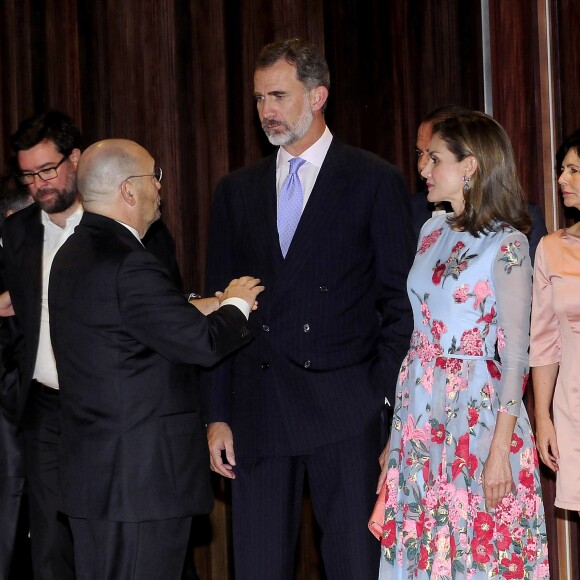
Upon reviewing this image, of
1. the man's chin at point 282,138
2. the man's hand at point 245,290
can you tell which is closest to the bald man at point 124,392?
the man's hand at point 245,290

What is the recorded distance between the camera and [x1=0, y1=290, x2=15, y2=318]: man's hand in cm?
392

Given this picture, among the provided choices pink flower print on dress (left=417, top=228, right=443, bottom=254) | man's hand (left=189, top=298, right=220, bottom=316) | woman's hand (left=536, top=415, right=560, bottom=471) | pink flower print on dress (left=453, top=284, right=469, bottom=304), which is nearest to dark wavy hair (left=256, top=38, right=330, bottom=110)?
pink flower print on dress (left=417, top=228, right=443, bottom=254)

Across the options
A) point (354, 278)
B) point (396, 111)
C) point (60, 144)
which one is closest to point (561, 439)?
point (354, 278)

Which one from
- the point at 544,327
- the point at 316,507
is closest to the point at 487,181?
the point at 544,327

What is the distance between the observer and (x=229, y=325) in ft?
9.66

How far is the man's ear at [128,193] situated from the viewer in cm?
297

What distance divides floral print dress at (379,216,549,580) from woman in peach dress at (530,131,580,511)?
0.22 meters

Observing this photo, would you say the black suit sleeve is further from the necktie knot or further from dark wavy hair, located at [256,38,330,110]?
dark wavy hair, located at [256,38,330,110]

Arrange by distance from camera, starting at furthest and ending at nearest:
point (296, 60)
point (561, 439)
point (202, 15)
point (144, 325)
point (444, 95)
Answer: point (202, 15) < point (444, 95) < point (296, 60) < point (561, 439) < point (144, 325)

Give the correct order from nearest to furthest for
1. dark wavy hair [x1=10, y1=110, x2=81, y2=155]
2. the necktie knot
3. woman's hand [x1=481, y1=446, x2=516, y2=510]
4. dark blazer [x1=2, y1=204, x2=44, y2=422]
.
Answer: woman's hand [x1=481, y1=446, x2=516, y2=510] < the necktie knot < dark blazer [x1=2, y1=204, x2=44, y2=422] < dark wavy hair [x1=10, y1=110, x2=81, y2=155]

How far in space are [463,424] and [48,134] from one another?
77.7 inches

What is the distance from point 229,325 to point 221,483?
1.59 metres

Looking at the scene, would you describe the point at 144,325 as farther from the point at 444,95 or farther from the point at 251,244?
the point at 444,95

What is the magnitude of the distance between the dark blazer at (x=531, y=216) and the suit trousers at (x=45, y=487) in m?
1.45
